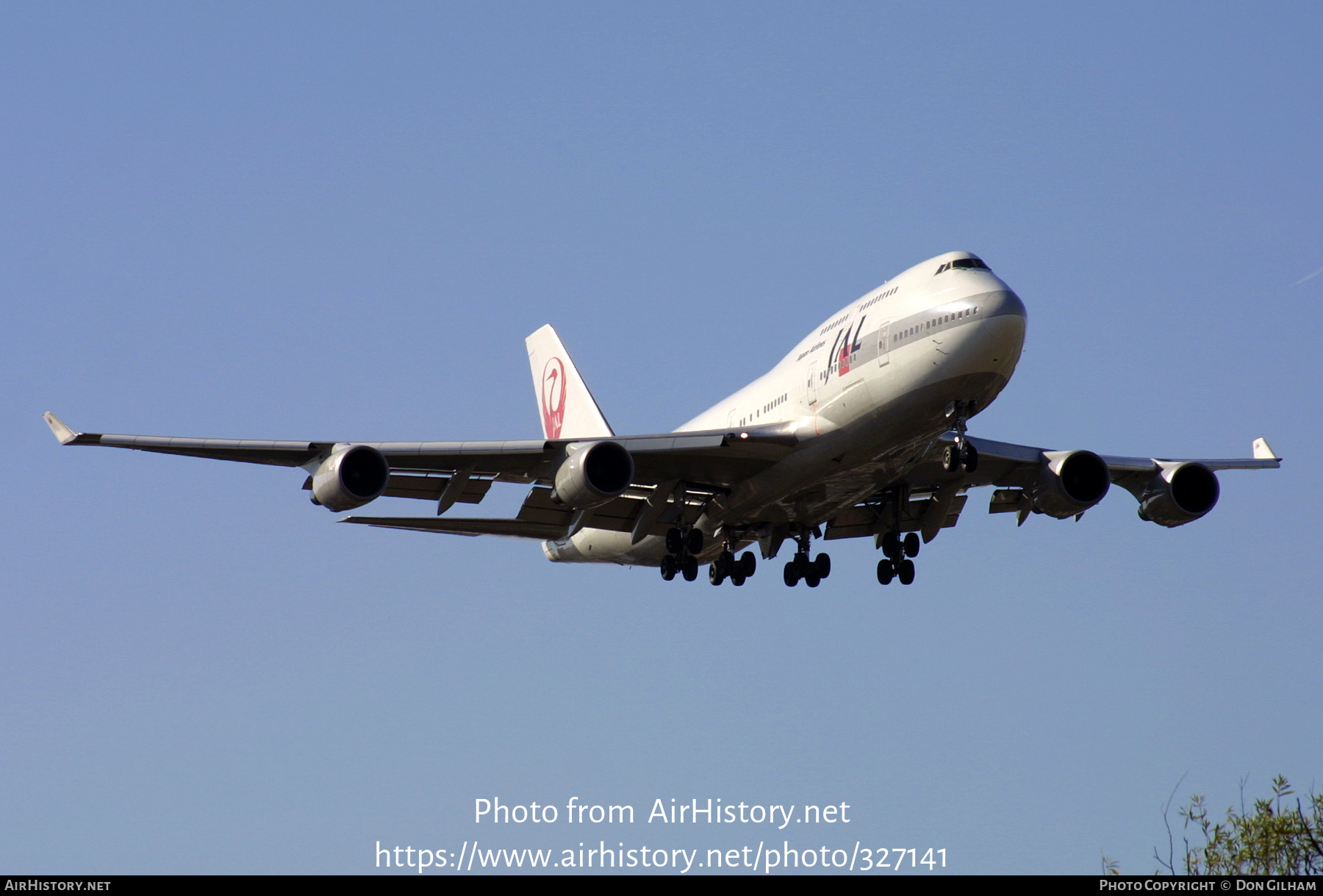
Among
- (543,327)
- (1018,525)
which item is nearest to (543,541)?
(543,327)

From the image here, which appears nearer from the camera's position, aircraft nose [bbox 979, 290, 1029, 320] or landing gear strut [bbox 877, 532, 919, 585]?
aircraft nose [bbox 979, 290, 1029, 320]

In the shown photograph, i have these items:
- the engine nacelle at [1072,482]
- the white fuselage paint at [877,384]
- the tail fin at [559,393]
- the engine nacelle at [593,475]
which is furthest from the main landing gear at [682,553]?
the engine nacelle at [1072,482]

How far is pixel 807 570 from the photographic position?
38.6 metres

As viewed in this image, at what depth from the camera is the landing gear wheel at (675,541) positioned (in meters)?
36.6

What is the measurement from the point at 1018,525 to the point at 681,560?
8161 millimetres

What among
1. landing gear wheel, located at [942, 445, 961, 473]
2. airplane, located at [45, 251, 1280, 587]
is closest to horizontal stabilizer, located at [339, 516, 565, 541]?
airplane, located at [45, 251, 1280, 587]

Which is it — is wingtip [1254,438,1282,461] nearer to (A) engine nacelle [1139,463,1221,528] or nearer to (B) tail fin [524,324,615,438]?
(A) engine nacelle [1139,463,1221,528]

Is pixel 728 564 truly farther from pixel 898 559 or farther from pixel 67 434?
pixel 67 434

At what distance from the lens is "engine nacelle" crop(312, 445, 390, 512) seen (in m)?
31.7

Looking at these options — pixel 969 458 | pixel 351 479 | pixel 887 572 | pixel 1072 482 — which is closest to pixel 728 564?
pixel 887 572

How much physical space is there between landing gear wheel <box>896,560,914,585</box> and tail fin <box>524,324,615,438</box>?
9823 millimetres

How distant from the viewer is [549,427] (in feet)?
157

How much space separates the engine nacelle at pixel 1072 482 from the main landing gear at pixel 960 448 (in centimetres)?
576

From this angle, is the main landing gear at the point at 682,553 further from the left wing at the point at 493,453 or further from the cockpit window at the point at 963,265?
the cockpit window at the point at 963,265
